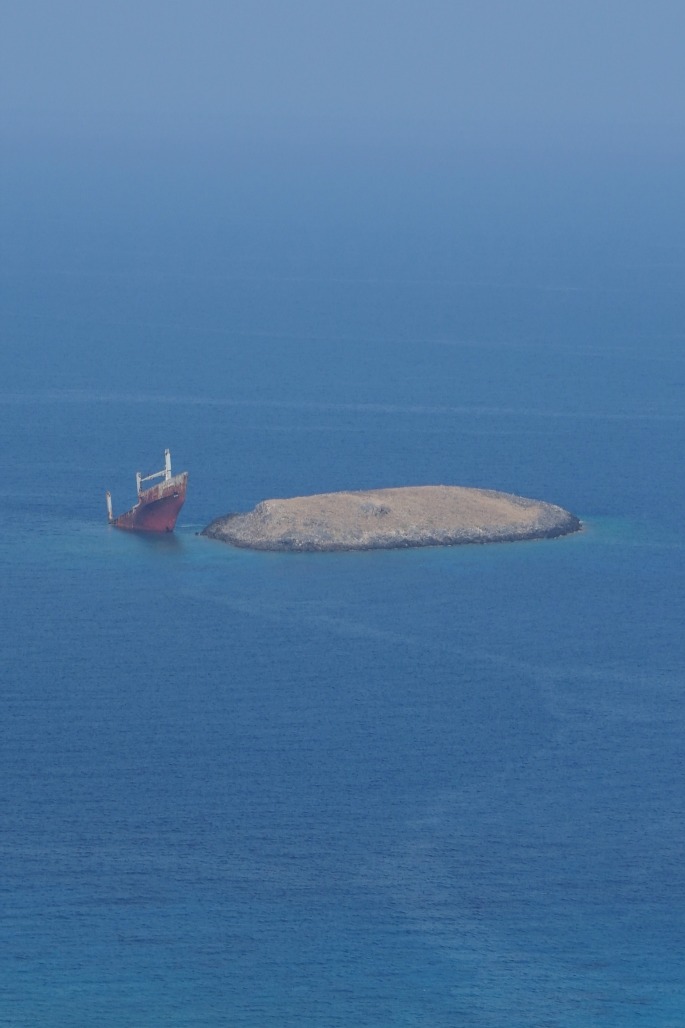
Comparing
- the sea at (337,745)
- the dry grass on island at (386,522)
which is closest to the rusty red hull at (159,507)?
the sea at (337,745)

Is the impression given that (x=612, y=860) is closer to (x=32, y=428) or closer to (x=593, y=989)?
(x=593, y=989)

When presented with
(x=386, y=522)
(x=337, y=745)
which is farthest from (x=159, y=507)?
(x=337, y=745)

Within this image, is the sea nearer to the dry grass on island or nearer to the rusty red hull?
the dry grass on island

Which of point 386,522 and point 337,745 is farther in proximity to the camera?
point 386,522

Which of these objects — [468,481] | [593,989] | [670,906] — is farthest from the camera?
[468,481]

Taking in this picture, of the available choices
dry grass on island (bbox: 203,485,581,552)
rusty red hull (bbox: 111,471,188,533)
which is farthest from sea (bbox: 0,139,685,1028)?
rusty red hull (bbox: 111,471,188,533)

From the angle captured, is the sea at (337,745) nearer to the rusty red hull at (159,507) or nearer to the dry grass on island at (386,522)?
the dry grass on island at (386,522)

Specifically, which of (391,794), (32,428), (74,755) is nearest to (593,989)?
(391,794)

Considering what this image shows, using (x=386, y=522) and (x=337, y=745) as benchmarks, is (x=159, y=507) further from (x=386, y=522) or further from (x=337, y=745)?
(x=337, y=745)
